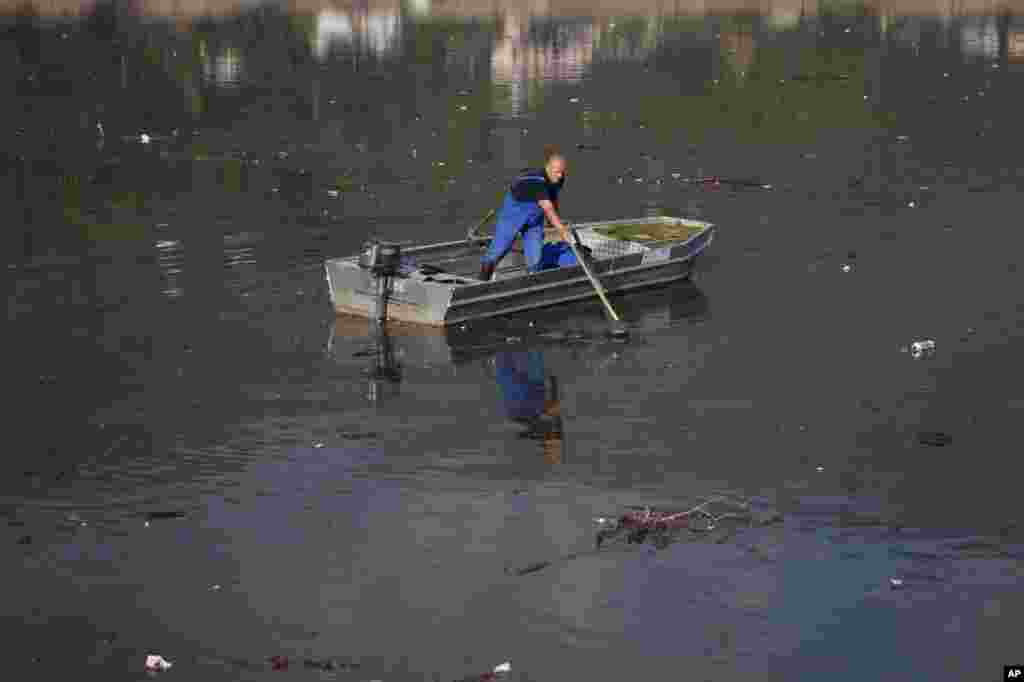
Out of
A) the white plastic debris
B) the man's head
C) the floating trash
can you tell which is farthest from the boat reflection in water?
the floating trash

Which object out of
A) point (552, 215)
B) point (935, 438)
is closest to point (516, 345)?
point (552, 215)

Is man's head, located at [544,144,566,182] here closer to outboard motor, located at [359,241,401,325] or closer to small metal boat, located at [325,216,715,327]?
small metal boat, located at [325,216,715,327]

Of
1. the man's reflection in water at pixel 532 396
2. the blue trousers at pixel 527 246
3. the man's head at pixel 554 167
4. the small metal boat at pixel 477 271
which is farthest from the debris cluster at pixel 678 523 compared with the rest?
the man's head at pixel 554 167

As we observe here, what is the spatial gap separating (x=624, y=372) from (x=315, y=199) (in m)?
11.3

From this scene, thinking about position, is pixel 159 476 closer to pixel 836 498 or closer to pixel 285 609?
pixel 285 609

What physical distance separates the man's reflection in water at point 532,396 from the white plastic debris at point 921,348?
3.60m

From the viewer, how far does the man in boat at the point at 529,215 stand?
20.0 meters

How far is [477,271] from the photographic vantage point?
2175 cm

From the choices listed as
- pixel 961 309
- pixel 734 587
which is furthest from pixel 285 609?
pixel 961 309

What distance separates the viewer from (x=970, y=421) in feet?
53.0

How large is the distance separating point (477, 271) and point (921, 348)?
217 inches

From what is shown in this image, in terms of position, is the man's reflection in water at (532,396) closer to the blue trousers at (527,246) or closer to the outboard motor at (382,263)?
the outboard motor at (382,263)

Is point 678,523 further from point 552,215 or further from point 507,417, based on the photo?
point 552,215

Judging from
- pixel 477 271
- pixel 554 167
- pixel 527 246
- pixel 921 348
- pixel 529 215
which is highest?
pixel 554 167
